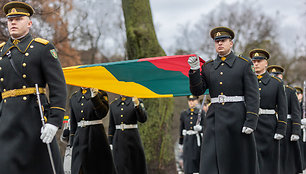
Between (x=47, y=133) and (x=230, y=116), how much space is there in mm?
2554

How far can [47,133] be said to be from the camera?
421 centimetres

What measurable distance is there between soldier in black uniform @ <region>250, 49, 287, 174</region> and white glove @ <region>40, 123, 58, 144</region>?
4238mm

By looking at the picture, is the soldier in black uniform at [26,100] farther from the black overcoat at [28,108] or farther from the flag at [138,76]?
the flag at [138,76]

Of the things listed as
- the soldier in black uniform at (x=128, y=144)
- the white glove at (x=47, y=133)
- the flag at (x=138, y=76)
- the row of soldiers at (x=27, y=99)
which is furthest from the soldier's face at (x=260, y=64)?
the white glove at (x=47, y=133)

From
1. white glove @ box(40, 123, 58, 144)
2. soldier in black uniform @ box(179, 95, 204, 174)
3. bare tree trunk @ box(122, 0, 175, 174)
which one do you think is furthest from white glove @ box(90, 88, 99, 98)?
soldier in black uniform @ box(179, 95, 204, 174)

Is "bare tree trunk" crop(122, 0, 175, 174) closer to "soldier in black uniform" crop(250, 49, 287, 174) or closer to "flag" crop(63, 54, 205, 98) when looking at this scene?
"flag" crop(63, 54, 205, 98)

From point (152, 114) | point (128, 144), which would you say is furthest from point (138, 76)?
point (152, 114)

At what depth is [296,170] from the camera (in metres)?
9.20

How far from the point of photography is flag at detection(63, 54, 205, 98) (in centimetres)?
751

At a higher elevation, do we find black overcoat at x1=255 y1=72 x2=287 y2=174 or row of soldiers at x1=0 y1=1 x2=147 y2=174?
row of soldiers at x1=0 y1=1 x2=147 y2=174

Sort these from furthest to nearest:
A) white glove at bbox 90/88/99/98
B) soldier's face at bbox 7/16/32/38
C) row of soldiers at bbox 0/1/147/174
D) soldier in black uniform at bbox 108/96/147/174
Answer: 1. soldier in black uniform at bbox 108/96/147/174
2. white glove at bbox 90/88/99/98
3. soldier's face at bbox 7/16/32/38
4. row of soldiers at bbox 0/1/147/174

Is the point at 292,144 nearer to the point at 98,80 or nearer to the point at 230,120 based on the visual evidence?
the point at 230,120

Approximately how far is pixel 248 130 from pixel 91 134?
294cm

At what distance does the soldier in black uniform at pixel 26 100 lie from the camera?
14.1 ft
